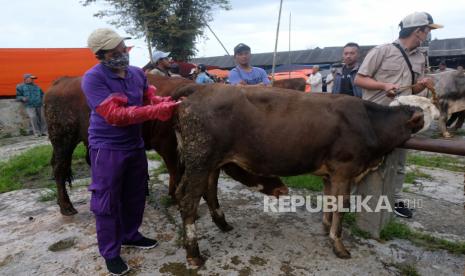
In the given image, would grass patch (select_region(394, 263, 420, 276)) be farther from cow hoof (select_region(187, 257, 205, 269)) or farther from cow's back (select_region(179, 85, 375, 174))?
cow hoof (select_region(187, 257, 205, 269))

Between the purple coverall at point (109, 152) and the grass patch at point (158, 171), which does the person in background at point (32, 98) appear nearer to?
the grass patch at point (158, 171)

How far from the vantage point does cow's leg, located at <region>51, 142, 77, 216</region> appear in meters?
4.23

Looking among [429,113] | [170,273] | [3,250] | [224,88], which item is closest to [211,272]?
[170,273]

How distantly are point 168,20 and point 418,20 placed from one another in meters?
15.9

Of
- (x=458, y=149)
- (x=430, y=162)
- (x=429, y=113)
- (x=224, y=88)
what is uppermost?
(x=224, y=88)

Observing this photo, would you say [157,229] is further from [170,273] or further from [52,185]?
[52,185]

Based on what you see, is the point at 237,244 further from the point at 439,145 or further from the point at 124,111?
the point at 439,145

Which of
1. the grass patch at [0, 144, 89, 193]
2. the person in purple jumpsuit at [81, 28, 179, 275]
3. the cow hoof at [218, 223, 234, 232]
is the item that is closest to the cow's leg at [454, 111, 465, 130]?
the cow hoof at [218, 223, 234, 232]

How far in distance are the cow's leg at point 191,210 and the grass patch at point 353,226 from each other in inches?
56.3

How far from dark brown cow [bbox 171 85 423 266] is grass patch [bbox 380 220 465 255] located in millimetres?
629

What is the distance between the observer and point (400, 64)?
3.77 m

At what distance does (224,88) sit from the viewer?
10.2 ft

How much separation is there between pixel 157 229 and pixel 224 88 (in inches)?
67.5

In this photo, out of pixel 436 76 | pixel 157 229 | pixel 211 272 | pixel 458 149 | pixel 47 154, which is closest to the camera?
pixel 458 149
